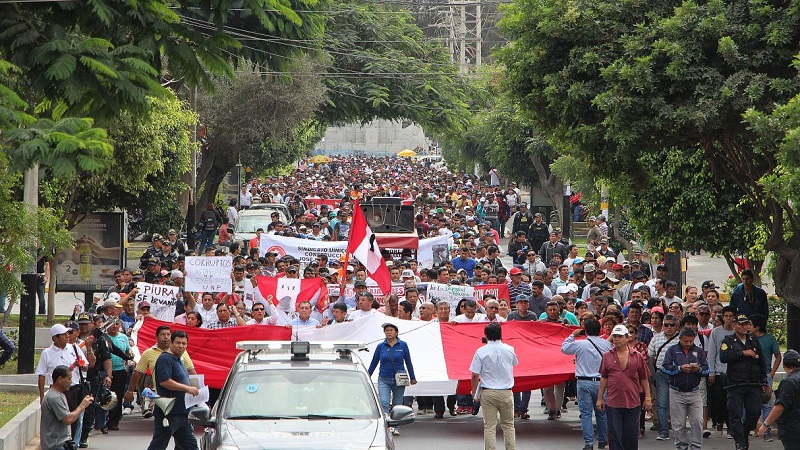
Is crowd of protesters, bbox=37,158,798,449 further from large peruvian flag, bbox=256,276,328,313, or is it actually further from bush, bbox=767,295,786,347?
bush, bbox=767,295,786,347

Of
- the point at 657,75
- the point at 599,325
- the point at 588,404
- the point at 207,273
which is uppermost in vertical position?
the point at 657,75

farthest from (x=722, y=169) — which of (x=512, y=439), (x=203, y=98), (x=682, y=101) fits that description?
(x=203, y=98)

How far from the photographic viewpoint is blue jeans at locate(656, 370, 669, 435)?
15.4 m

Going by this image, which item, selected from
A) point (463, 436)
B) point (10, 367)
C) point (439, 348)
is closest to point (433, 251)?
point (10, 367)

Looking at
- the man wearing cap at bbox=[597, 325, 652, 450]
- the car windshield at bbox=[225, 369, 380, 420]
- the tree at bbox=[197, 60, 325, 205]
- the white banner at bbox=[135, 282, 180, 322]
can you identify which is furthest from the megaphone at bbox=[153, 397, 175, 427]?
the tree at bbox=[197, 60, 325, 205]

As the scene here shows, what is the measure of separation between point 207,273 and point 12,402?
3960mm

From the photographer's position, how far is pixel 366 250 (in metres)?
20.2

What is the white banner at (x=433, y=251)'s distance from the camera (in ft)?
97.0

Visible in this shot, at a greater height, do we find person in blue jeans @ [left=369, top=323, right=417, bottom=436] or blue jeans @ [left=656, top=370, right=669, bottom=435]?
person in blue jeans @ [left=369, top=323, right=417, bottom=436]

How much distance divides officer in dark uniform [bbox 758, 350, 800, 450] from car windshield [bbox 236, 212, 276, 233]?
85.4 feet

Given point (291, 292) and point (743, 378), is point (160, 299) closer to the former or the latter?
point (291, 292)

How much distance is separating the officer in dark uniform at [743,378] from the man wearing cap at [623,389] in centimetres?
166

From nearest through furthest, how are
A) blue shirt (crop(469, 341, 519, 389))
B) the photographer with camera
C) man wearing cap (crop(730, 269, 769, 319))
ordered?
the photographer with camera → blue shirt (crop(469, 341, 519, 389)) → man wearing cap (crop(730, 269, 769, 319))

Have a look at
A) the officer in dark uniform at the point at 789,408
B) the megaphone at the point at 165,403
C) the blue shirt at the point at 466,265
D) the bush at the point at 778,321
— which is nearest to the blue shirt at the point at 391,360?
the megaphone at the point at 165,403
